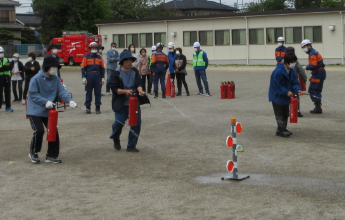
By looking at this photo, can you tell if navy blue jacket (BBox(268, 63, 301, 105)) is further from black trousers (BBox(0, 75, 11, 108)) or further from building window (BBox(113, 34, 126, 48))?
building window (BBox(113, 34, 126, 48))

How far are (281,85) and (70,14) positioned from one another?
54.8m

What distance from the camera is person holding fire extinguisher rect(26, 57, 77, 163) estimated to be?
28.1 ft

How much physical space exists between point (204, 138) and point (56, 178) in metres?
3.87

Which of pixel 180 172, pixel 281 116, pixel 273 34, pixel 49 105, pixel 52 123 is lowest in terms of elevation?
pixel 180 172

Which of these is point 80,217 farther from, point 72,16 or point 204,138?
point 72,16

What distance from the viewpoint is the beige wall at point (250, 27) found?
38969 millimetres

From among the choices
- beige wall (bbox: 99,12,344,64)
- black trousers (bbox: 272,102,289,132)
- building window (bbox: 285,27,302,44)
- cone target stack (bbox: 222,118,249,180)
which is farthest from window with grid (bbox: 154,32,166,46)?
cone target stack (bbox: 222,118,249,180)

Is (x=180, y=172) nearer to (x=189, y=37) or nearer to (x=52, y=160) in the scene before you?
(x=52, y=160)

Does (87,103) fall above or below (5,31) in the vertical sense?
below

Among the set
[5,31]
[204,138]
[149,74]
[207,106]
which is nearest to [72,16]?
Answer: [5,31]

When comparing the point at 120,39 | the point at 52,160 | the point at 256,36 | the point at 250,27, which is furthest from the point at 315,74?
the point at 120,39

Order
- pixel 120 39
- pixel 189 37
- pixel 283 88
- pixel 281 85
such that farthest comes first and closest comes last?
pixel 120 39 < pixel 189 37 < pixel 281 85 < pixel 283 88

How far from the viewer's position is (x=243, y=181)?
23.8 feet

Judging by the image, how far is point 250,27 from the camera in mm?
42469
